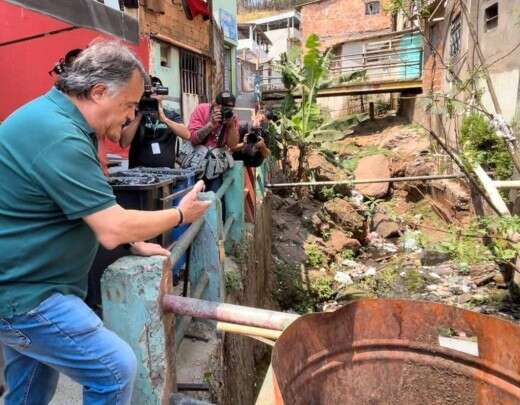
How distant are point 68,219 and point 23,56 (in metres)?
5.89

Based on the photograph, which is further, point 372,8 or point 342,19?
point 342,19

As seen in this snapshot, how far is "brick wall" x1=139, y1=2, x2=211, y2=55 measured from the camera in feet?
33.5

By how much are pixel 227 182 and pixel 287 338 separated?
2739 mm

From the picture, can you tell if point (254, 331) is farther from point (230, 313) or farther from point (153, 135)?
point (153, 135)

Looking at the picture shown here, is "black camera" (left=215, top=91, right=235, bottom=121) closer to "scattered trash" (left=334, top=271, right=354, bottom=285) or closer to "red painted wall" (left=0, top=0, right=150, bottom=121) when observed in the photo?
"red painted wall" (left=0, top=0, right=150, bottom=121)

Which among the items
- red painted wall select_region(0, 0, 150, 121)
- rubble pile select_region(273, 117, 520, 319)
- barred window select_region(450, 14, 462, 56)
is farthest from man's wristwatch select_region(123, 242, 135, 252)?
barred window select_region(450, 14, 462, 56)

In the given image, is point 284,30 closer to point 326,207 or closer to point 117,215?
point 326,207

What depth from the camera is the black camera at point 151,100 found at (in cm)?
371

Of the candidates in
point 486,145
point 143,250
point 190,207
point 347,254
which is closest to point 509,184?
point 486,145

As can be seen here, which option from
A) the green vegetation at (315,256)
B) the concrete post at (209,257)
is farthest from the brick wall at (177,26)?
the concrete post at (209,257)

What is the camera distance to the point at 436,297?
6914 mm

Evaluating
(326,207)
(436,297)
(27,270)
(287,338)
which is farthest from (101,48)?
(326,207)

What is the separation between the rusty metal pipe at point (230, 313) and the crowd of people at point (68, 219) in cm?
23

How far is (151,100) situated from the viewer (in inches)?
147
